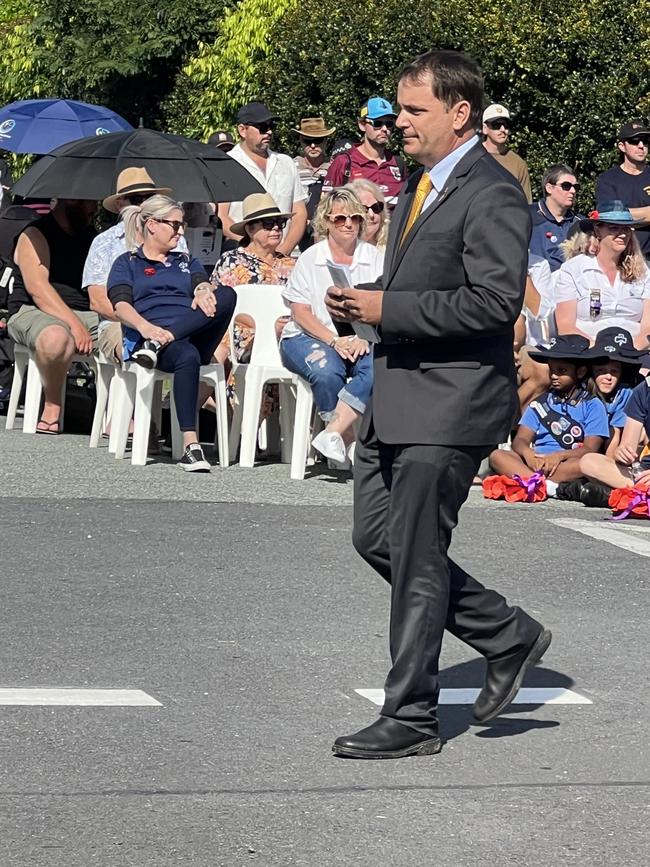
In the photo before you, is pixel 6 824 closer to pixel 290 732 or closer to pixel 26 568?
pixel 290 732

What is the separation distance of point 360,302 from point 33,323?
7.99 m

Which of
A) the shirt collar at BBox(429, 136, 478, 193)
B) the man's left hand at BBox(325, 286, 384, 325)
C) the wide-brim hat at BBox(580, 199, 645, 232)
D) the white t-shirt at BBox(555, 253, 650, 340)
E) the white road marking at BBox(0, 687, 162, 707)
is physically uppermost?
the wide-brim hat at BBox(580, 199, 645, 232)

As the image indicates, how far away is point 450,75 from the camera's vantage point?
211 inches

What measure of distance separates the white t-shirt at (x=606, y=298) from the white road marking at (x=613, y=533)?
7.25 feet

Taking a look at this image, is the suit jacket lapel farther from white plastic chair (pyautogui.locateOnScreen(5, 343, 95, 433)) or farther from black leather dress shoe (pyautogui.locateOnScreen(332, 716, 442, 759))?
white plastic chair (pyautogui.locateOnScreen(5, 343, 95, 433))

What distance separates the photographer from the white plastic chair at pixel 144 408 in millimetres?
11734

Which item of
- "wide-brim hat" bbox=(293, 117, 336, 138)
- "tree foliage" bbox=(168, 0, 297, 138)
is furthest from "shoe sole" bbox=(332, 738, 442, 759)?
"tree foliage" bbox=(168, 0, 297, 138)

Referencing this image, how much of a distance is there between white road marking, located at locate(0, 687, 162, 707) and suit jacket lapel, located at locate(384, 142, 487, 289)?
1.65 meters

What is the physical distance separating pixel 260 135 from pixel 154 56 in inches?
738

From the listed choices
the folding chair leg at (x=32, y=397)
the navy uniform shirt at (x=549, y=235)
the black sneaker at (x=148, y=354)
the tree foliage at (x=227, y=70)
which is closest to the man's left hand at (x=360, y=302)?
the black sneaker at (x=148, y=354)

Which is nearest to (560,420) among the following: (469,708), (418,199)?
(469,708)

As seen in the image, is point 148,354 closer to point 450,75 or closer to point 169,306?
point 169,306

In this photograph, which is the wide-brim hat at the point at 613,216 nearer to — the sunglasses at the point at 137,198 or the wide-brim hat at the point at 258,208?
the wide-brim hat at the point at 258,208

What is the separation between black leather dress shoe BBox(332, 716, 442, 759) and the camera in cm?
546
